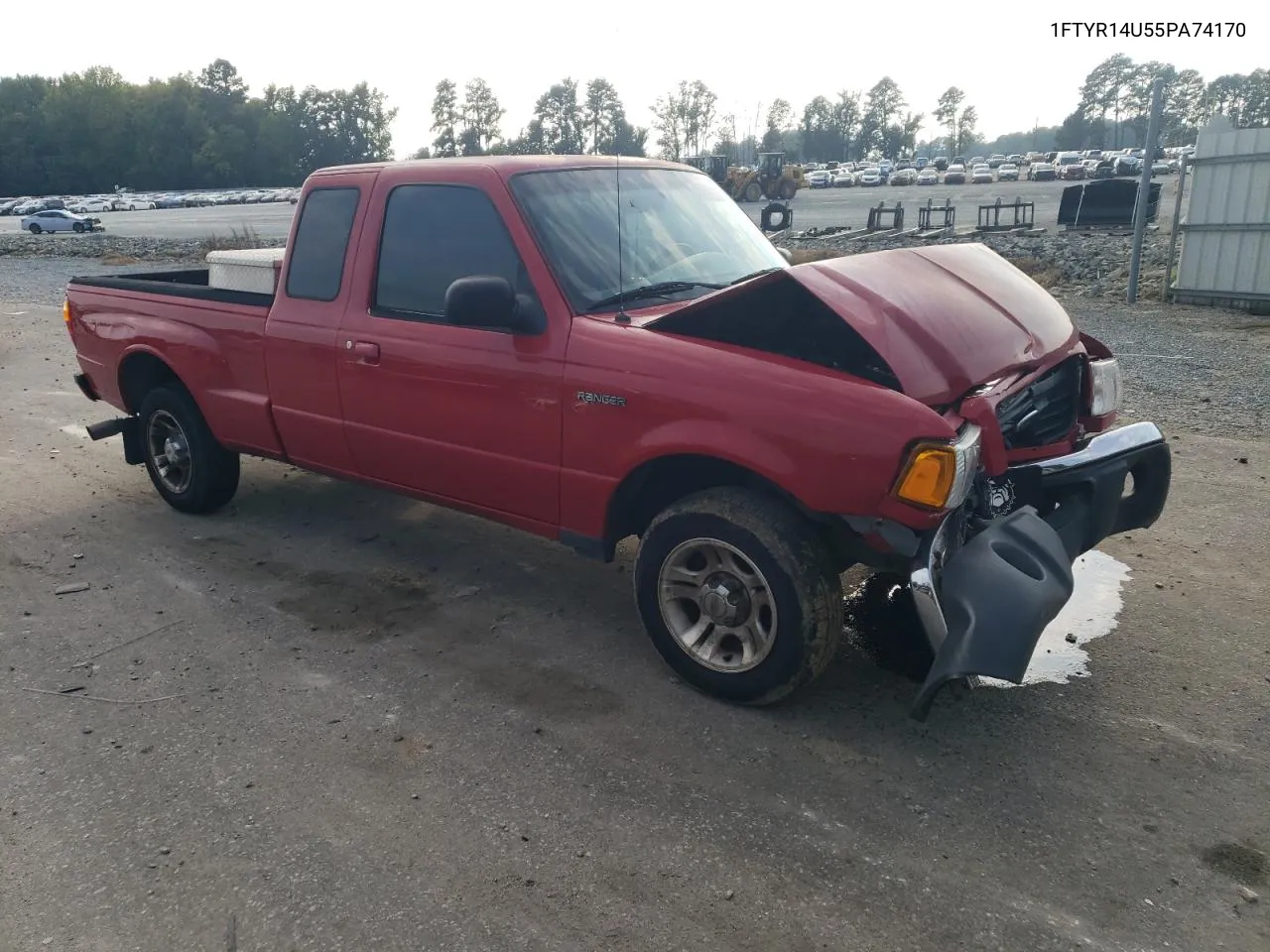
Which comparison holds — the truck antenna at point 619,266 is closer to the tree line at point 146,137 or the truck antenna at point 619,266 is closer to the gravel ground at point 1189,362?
the gravel ground at point 1189,362

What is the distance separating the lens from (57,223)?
4516 cm

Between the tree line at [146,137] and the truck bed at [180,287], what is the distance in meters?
97.6

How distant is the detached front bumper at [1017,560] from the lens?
307 centimetres

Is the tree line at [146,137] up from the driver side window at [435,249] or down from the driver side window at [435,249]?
up

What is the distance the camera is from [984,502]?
354 centimetres

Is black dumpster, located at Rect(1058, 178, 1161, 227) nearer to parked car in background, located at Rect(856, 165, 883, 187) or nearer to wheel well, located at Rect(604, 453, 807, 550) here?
wheel well, located at Rect(604, 453, 807, 550)

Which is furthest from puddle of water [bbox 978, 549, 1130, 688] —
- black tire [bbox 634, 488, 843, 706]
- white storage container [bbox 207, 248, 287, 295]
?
white storage container [bbox 207, 248, 287, 295]

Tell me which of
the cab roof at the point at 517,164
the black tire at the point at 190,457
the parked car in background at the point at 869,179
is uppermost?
the parked car in background at the point at 869,179

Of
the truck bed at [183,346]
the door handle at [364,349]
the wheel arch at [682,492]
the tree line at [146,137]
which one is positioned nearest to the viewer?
the wheel arch at [682,492]

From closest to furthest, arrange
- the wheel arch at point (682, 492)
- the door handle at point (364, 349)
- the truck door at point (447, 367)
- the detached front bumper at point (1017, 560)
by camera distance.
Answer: the detached front bumper at point (1017, 560) → the wheel arch at point (682, 492) → the truck door at point (447, 367) → the door handle at point (364, 349)

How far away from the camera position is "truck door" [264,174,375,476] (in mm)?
4809

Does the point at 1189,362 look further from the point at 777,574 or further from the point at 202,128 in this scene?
the point at 202,128

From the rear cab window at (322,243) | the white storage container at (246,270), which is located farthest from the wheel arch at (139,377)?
the rear cab window at (322,243)

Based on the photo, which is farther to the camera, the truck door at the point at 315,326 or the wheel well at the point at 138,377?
the wheel well at the point at 138,377
